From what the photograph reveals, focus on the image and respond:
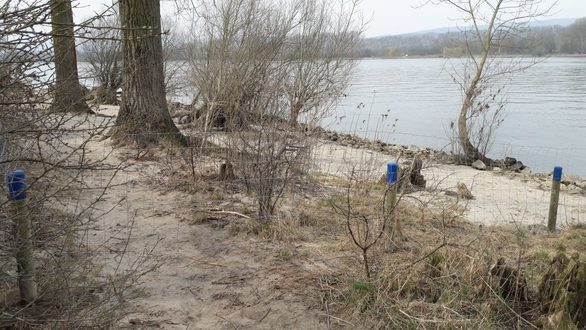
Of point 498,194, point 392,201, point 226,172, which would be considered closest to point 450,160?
point 498,194

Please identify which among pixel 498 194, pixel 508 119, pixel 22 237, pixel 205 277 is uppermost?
pixel 22 237

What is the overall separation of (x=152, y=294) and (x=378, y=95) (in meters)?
30.8

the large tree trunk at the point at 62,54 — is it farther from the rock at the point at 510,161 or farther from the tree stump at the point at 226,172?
the rock at the point at 510,161

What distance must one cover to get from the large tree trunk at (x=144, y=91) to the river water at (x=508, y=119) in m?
4.72

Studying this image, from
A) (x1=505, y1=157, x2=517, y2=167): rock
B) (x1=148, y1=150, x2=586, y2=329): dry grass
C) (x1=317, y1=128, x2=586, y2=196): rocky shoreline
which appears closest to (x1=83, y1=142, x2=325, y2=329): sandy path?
(x1=148, y1=150, x2=586, y2=329): dry grass

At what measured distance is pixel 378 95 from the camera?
3416 centimetres

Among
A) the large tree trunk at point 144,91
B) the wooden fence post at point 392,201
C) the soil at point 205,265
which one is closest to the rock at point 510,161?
the soil at point 205,265

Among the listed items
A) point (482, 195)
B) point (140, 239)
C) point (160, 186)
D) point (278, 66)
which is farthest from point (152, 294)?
point (278, 66)

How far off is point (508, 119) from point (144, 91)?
17.7 metres

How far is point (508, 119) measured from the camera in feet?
78.1

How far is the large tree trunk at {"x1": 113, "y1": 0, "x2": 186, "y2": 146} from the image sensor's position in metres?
10.4

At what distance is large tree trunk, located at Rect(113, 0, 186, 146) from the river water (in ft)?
15.5

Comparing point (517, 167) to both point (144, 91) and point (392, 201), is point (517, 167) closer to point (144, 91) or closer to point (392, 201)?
point (144, 91)

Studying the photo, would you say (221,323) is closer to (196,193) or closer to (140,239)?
(140,239)
